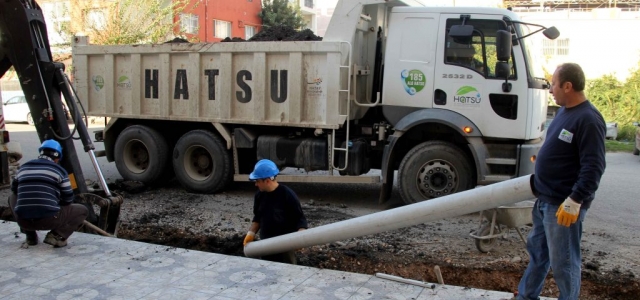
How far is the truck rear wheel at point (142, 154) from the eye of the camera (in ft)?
31.1

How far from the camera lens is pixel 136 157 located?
32.8 ft

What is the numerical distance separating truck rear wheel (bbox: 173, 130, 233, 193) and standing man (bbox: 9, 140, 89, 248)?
335cm

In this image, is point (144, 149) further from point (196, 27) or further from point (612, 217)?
point (196, 27)

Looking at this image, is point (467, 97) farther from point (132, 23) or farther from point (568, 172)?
point (132, 23)

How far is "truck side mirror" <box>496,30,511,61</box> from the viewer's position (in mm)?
7102

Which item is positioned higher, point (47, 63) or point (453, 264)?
point (47, 63)

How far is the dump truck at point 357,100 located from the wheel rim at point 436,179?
13 millimetres

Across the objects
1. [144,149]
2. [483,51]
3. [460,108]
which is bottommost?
[144,149]

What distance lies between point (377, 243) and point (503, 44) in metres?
2.93

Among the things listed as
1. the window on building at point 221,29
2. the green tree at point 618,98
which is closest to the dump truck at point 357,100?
the green tree at point 618,98

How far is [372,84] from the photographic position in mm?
8414

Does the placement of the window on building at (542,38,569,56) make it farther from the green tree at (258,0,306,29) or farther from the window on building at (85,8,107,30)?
the window on building at (85,8,107,30)

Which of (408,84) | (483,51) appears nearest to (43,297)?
(408,84)

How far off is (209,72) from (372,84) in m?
2.49
